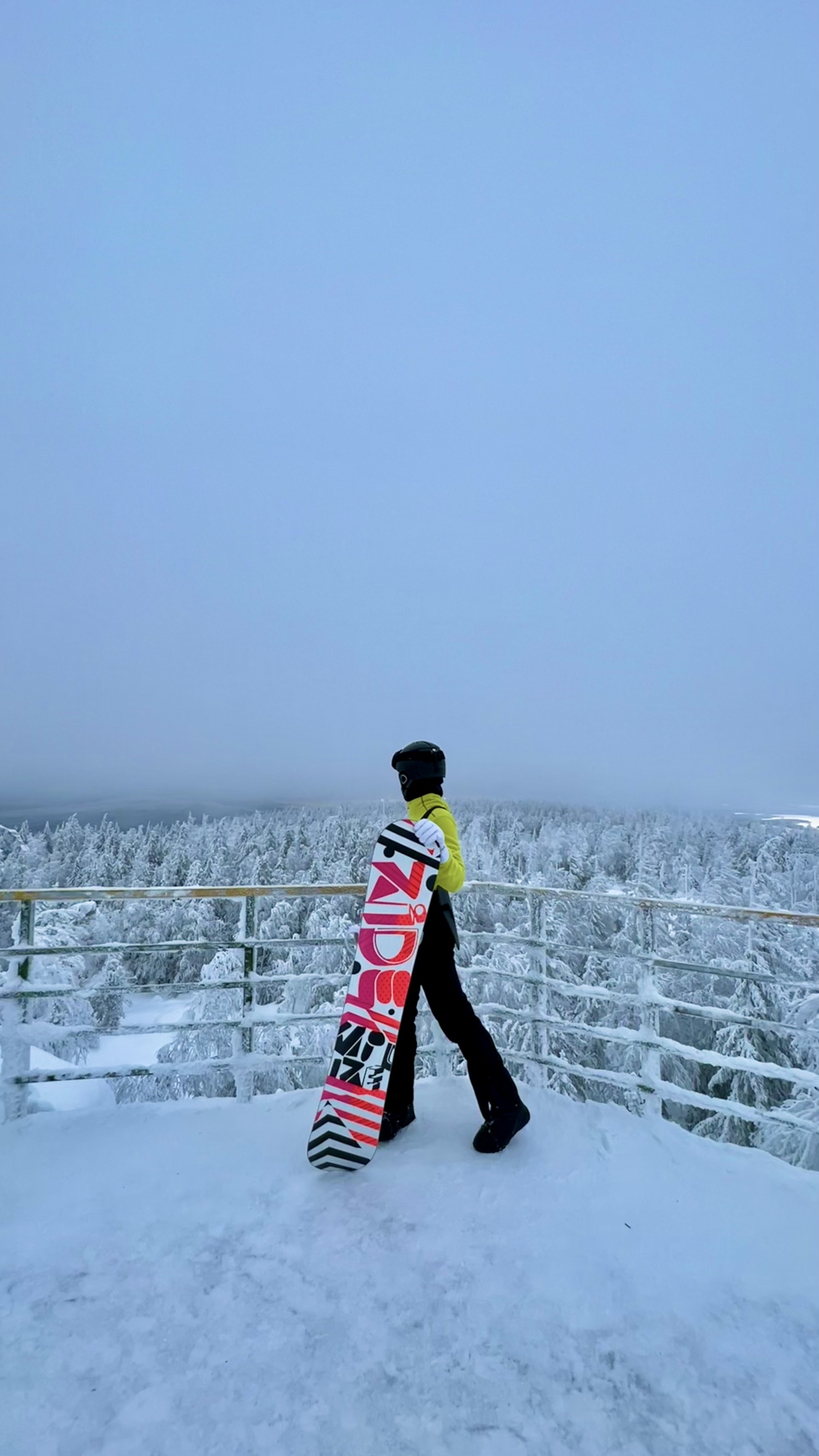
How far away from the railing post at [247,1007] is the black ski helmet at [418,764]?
139cm

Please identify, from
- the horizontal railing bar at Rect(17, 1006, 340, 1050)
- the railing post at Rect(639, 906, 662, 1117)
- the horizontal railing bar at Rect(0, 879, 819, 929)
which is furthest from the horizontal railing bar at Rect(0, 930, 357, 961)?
the railing post at Rect(639, 906, 662, 1117)

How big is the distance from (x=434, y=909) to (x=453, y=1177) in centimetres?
141

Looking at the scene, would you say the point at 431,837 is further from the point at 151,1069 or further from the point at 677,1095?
the point at 151,1069

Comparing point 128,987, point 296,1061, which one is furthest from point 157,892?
point 296,1061

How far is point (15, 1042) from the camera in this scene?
4156mm

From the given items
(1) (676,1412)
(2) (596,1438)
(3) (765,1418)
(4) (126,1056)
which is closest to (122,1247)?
(2) (596,1438)

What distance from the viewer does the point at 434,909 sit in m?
4.09

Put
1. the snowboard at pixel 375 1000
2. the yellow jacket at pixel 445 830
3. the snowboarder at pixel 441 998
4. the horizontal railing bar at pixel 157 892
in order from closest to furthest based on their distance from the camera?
the snowboard at pixel 375 1000
the snowboarder at pixel 441 998
the yellow jacket at pixel 445 830
the horizontal railing bar at pixel 157 892

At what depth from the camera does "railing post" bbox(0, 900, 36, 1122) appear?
413cm

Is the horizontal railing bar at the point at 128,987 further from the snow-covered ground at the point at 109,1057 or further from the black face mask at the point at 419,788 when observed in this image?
the black face mask at the point at 419,788

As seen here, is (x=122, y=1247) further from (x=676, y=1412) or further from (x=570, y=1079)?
(x=570, y=1079)

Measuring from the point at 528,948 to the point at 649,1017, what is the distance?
3.47 feet

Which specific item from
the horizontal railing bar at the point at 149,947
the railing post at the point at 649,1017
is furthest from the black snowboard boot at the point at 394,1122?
the railing post at the point at 649,1017

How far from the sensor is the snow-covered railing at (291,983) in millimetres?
4004
